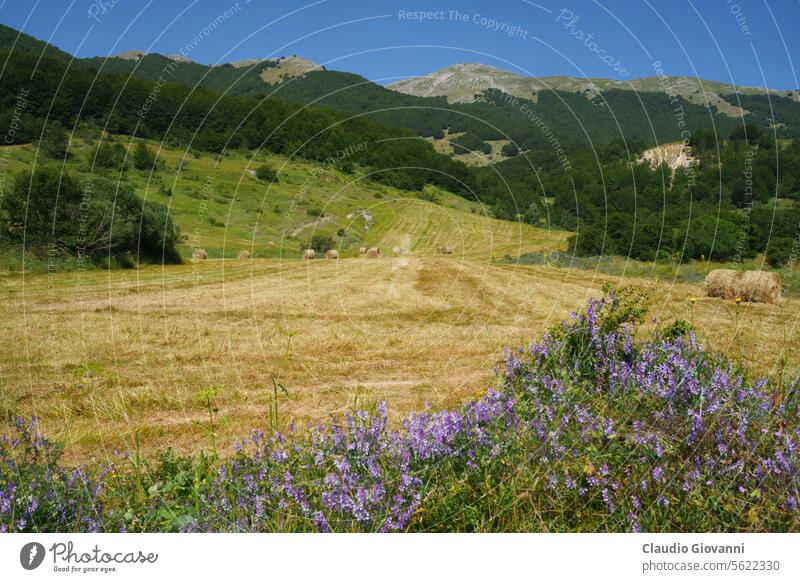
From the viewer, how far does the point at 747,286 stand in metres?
16.4

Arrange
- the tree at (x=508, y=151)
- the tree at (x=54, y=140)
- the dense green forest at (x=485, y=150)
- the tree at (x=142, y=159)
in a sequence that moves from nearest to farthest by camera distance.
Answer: the dense green forest at (x=485, y=150)
the tree at (x=508, y=151)
the tree at (x=54, y=140)
the tree at (x=142, y=159)

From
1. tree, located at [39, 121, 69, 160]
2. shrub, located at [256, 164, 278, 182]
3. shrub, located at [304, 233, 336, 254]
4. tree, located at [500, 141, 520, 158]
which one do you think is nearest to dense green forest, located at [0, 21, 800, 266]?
tree, located at [500, 141, 520, 158]

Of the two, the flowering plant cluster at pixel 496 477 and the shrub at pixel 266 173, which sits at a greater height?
the shrub at pixel 266 173

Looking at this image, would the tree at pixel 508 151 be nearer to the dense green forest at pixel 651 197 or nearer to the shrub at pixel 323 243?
the dense green forest at pixel 651 197

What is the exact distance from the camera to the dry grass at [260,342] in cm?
669

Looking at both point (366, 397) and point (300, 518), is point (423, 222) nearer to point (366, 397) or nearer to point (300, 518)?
point (366, 397)

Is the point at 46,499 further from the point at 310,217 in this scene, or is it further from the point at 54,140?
the point at 54,140

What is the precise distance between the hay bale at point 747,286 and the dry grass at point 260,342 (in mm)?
939

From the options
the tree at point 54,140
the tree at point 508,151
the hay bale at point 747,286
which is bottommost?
the hay bale at point 747,286

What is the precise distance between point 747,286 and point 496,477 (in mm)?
15944

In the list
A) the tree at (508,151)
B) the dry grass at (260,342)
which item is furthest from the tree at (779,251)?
the tree at (508,151)

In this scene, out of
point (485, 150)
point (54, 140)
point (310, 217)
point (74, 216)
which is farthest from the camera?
point (54, 140)

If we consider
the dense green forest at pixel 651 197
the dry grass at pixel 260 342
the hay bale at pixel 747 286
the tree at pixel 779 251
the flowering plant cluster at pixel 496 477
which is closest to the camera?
the flowering plant cluster at pixel 496 477

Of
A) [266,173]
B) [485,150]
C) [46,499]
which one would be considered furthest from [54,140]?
[46,499]
